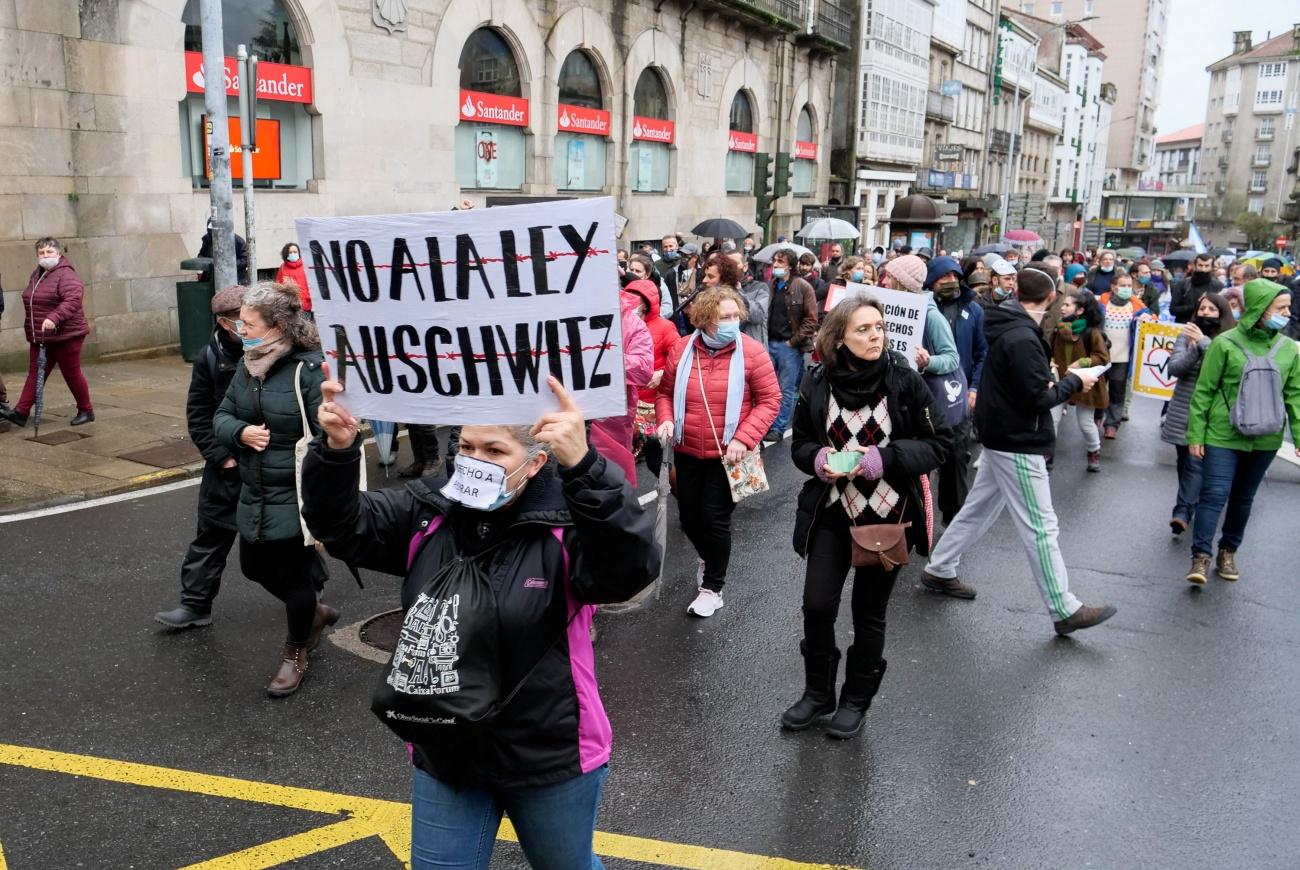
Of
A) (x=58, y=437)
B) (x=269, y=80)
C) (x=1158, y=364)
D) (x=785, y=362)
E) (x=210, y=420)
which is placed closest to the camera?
(x=210, y=420)

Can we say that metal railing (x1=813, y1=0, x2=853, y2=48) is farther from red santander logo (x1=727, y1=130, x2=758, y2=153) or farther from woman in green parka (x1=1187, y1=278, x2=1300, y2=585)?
woman in green parka (x1=1187, y1=278, x2=1300, y2=585)

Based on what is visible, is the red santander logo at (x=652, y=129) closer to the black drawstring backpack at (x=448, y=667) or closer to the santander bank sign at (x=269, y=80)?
the santander bank sign at (x=269, y=80)

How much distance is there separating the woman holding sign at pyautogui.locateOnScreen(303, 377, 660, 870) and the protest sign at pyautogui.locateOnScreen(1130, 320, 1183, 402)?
1011 cm

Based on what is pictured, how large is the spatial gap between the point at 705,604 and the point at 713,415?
1055mm

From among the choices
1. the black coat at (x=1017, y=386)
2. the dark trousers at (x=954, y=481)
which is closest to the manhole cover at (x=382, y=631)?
the black coat at (x=1017, y=386)

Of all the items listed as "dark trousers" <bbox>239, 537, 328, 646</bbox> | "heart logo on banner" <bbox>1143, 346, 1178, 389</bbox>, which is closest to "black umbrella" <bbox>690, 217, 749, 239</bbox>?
"heart logo on banner" <bbox>1143, 346, 1178, 389</bbox>

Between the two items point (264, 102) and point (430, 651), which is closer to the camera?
point (430, 651)

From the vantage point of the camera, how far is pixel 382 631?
221 inches

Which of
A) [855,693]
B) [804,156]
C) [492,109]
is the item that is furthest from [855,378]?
[804,156]

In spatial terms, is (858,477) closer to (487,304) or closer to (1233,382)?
(487,304)

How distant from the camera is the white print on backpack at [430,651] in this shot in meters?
2.45

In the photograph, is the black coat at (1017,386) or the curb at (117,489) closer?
the black coat at (1017,386)

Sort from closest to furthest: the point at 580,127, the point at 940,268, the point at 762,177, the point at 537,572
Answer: the point at 537,572
the point at 940,268
the point at 580,127
the point at 762,177

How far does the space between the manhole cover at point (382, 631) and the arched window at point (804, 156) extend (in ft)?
102
